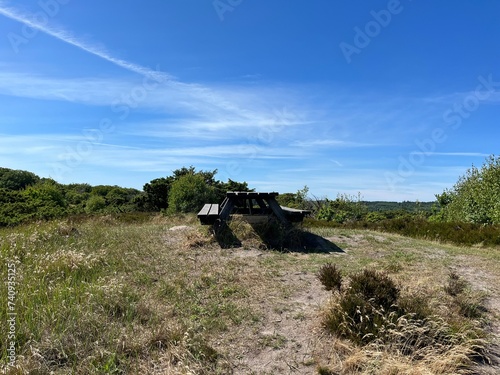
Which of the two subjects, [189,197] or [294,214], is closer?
[294,214]

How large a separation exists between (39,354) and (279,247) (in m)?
5.47

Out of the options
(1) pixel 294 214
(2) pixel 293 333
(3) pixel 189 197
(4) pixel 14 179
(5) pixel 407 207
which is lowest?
(2) pixel 293 333

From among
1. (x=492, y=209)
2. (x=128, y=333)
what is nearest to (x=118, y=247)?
(x=128, y=333)

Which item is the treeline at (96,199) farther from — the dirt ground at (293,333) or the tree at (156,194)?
the dirt ground at (293,333)

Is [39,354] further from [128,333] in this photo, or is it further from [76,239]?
[76,239]

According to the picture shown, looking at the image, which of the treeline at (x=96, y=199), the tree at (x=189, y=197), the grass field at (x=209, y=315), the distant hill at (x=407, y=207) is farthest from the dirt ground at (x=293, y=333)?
the distant hill at (x=407, y=207)

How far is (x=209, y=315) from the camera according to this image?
378 cm

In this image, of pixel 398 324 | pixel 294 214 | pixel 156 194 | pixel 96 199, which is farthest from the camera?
pixel 96 199

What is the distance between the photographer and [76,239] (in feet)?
23.2

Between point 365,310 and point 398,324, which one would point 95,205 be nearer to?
point 365,310

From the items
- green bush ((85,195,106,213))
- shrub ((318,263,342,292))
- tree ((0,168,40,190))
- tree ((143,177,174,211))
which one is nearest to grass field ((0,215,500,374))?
shrub ((318,263,342,292))

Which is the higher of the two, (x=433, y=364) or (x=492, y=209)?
(x=492, y=209)

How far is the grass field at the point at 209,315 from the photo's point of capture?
280cm

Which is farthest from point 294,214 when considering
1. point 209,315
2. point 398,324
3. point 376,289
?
point 398,324
